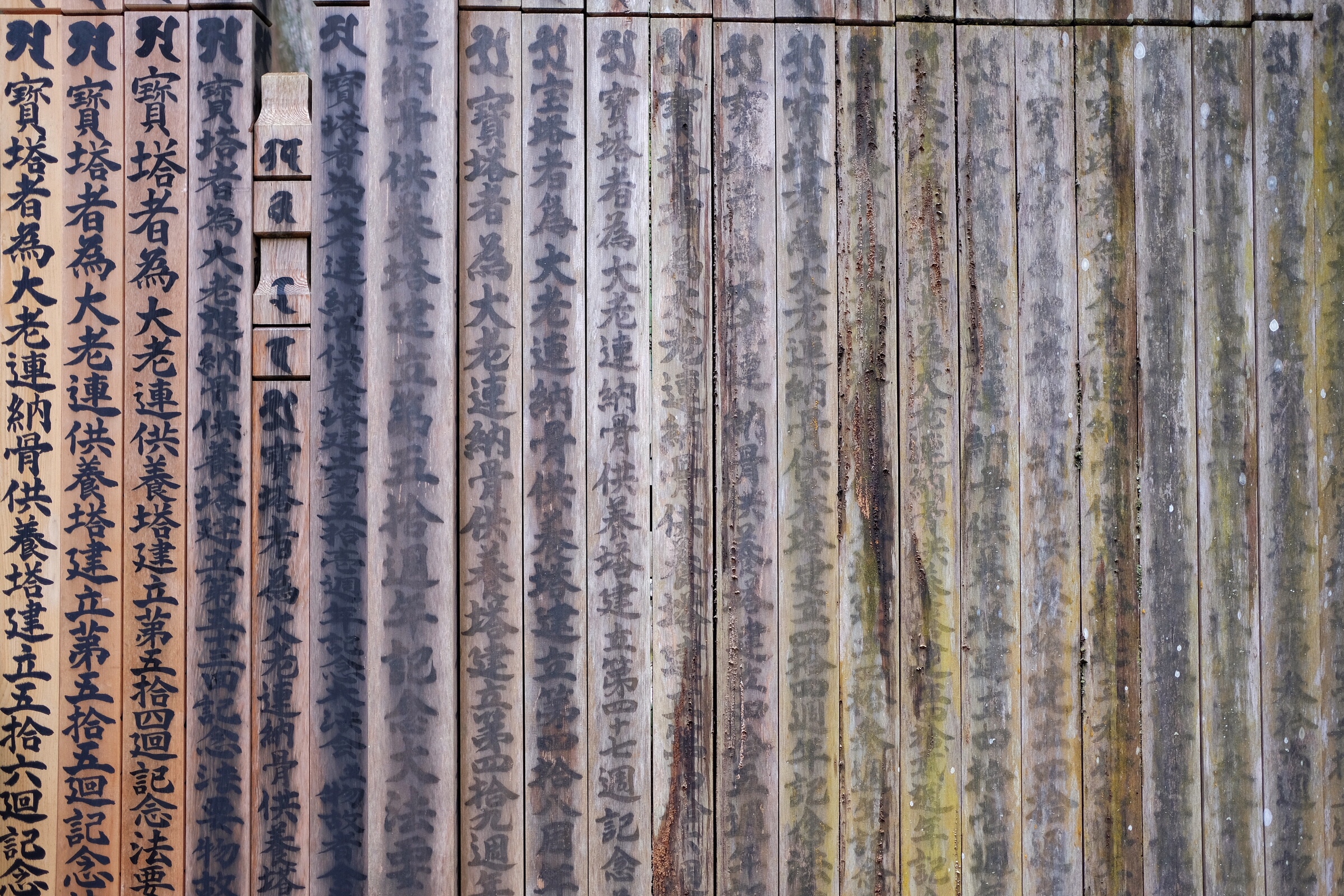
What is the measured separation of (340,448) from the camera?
2.25 meters

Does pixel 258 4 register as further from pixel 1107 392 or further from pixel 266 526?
pixel 1107 392

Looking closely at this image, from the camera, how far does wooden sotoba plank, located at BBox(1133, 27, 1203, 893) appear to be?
2.33m

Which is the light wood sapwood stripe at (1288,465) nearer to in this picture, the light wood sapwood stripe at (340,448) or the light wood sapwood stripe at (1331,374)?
the light wood sapwood stripe at (1331,374)

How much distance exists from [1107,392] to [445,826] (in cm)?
204

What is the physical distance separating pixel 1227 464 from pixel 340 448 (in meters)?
2.33

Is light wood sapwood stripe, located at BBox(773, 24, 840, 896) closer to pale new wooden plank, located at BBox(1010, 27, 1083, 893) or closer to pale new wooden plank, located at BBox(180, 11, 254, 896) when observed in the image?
pale new wooden plank, located at BBox(1010, 27, 1083, 893)

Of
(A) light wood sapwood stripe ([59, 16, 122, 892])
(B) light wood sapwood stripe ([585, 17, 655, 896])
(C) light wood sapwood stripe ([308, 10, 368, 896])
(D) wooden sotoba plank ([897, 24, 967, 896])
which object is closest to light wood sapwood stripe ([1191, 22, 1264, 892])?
(D) wooden sotoba plank ([897, 24, 967, 896])

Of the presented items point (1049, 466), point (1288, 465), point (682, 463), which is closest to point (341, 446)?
point (682, 463)

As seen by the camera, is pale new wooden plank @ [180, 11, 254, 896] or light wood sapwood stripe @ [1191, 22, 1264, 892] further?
light wood sapwood stripe @ [1191, 22, 1264, 892]

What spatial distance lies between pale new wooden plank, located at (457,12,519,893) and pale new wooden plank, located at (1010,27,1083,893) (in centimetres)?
126

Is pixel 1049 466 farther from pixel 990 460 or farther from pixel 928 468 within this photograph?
pixel 928 468

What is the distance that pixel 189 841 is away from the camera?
7.18 feet

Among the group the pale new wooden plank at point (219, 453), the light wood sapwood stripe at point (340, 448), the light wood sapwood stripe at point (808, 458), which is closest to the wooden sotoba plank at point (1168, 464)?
the light wood sapwood stripe at point (808, 458)

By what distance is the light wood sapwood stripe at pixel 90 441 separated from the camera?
219 cm
